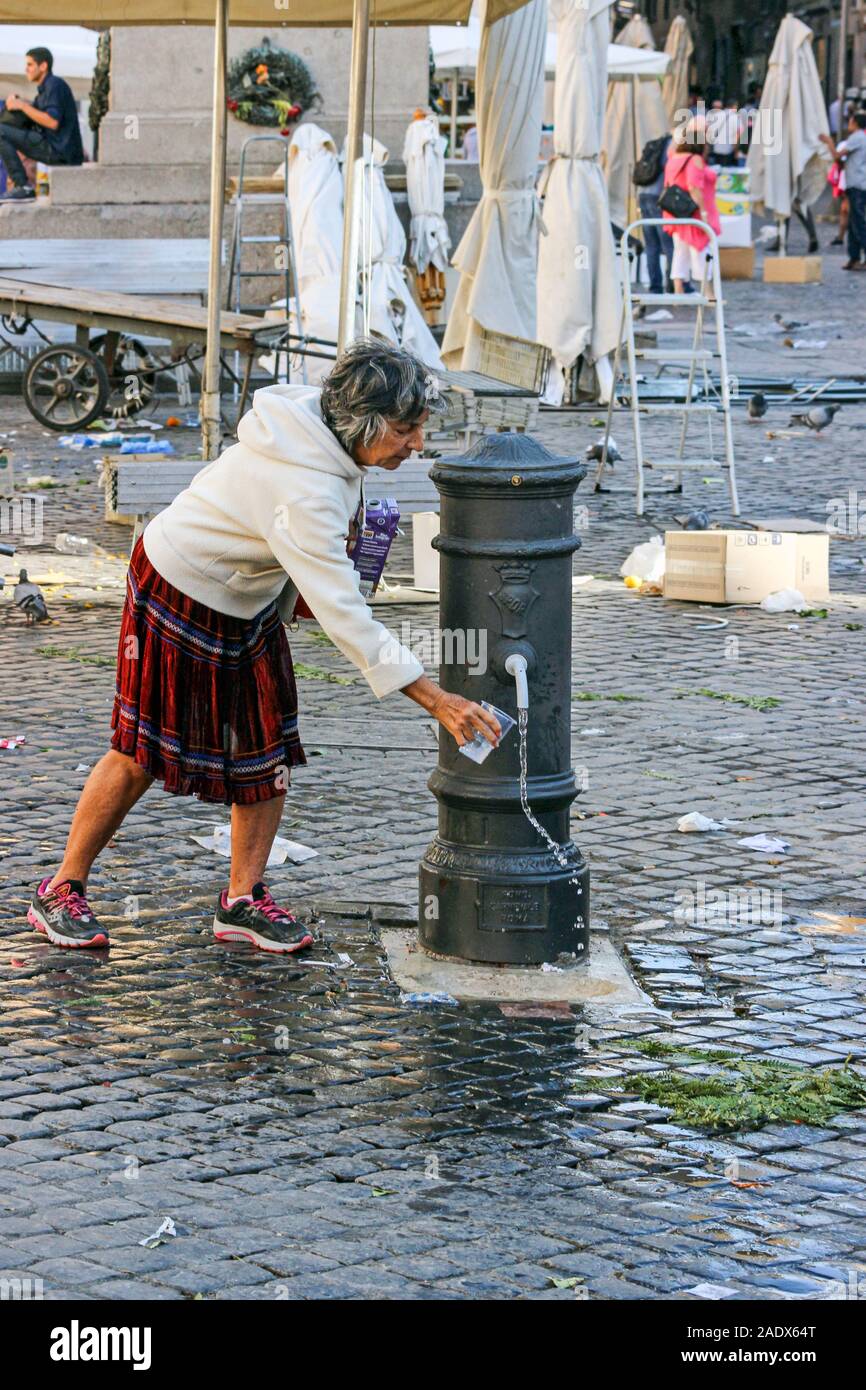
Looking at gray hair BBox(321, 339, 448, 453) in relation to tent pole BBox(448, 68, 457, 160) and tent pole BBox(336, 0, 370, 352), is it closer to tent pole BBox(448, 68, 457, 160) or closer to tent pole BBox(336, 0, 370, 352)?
tent pole BBox(336, 0, 370, 352)

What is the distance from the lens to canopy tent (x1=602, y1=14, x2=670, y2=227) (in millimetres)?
26625

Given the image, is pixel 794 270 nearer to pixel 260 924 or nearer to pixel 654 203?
pixel 654 203

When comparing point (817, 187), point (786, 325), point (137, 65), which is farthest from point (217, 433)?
point (817, 187)

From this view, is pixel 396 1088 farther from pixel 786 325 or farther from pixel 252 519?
pixel 786 325

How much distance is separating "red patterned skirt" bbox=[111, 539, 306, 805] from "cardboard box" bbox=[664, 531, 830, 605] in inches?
176

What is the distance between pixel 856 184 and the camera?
2580 centimetres

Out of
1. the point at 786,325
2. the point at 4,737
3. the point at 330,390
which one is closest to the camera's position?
the point at 330,390

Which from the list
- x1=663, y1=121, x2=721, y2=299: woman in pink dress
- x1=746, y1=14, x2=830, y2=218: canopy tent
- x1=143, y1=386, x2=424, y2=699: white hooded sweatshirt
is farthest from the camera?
x1=746, y1=14, x2=830, y2=218: canopy tent

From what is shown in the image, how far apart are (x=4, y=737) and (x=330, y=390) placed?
289 centimetres

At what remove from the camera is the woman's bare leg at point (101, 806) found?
496cm

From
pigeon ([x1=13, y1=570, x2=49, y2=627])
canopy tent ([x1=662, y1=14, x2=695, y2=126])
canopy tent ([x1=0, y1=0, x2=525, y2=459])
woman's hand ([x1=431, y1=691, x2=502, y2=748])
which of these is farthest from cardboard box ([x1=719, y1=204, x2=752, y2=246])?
woman's hand ([x1=431, y1=691, x2=502, y2=748])
